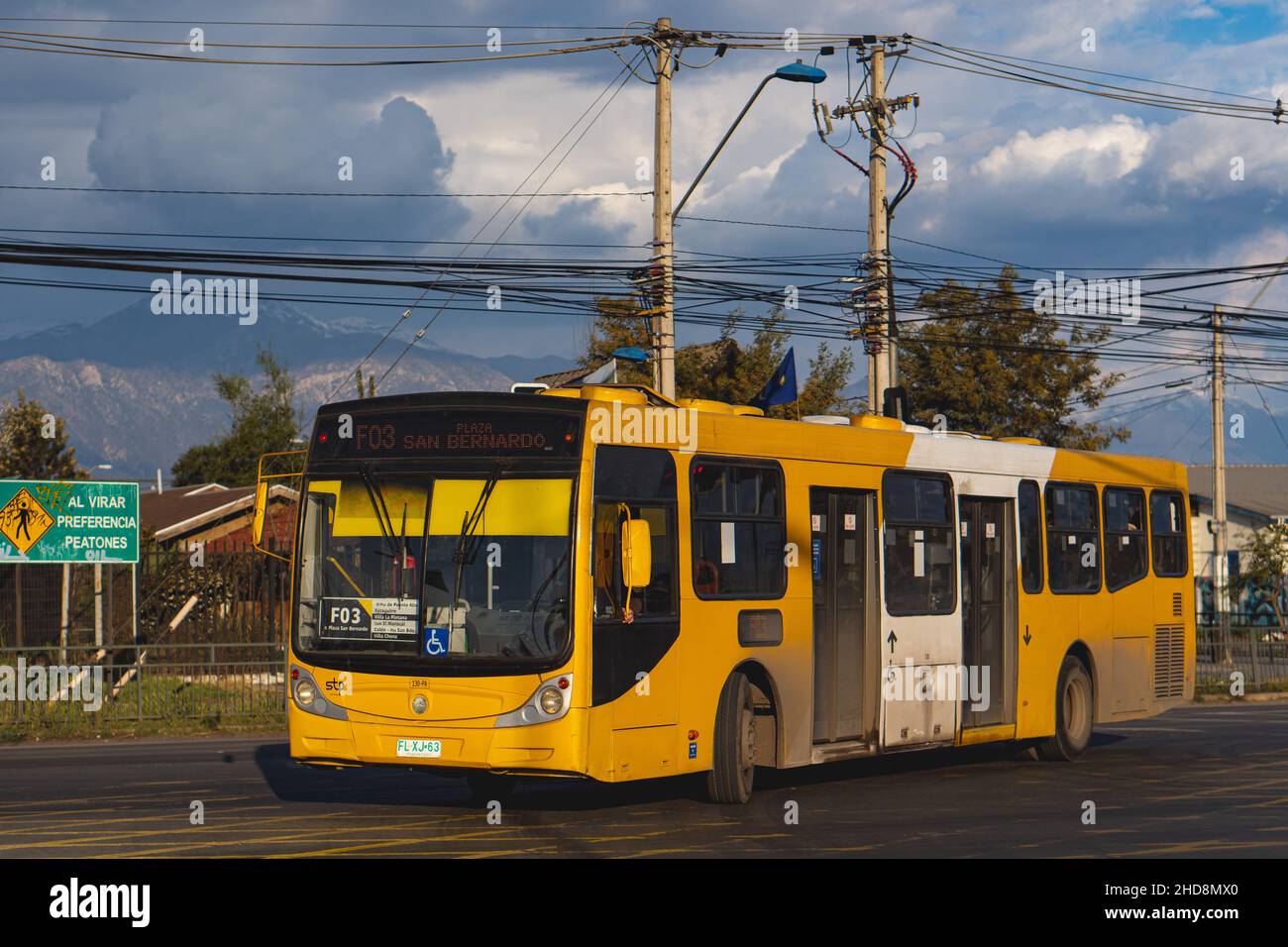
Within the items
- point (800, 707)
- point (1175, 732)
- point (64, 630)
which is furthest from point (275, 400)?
point (800, 707)

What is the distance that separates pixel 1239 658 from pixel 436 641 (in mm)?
27662

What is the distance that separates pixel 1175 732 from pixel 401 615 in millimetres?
14473

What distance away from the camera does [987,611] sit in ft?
61.1

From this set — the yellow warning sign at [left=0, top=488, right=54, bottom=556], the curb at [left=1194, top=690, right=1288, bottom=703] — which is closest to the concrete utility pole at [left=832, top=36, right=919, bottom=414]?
the curb at [left=1194, top=690, right=1288, bottom=703]

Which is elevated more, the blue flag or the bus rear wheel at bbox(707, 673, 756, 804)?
the blue flag

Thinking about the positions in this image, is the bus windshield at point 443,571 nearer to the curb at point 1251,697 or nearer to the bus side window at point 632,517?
the bus side window at point 632,517

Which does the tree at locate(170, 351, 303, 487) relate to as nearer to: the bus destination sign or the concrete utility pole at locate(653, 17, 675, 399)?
the concrete utility pole at locate(653, 17, 675, 399)

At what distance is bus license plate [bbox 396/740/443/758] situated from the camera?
13117 mm

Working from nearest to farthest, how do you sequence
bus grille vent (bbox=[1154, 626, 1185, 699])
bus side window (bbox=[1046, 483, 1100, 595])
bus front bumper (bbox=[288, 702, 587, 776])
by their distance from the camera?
1. bus front bumper (bbox=[288, 702, 587, 776])
2. bus side window (bbox=[1046, 483, 1100, 595])
3. bus grille vent (bbox=[1154, 626, 1185, 699])

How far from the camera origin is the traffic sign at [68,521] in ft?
87.2

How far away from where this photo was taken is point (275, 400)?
95.1 m

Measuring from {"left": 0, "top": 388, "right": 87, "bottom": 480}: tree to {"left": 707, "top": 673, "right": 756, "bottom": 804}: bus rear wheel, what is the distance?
37.2 m

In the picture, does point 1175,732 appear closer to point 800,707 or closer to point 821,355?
point 800,707

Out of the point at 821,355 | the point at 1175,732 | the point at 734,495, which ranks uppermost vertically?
the point at 821,355
